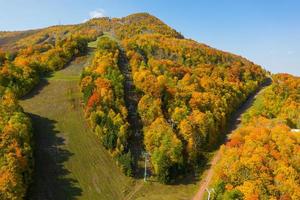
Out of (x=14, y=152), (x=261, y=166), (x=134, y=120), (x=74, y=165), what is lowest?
(x=74, y=165)

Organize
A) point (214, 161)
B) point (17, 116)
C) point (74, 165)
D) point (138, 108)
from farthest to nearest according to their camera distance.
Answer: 1. point (138, 108)
2. point (214, 161)
3. point (74, 165)
4. point (17, 116)

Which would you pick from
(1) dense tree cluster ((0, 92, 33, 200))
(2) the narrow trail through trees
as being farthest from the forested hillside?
(1) dense tree cluster ((0, 92, 33, 200))

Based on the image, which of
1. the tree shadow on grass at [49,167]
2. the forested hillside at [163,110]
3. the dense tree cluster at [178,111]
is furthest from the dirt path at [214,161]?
the tree shadow on grass at [49,167]

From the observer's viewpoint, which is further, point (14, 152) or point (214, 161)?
point (214, 161)

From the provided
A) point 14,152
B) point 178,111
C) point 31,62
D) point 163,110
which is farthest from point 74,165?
point 31,62

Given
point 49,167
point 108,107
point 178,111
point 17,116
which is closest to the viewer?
point 49,167

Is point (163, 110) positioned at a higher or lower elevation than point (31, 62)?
lower

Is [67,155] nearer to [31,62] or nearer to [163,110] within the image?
[163,110]

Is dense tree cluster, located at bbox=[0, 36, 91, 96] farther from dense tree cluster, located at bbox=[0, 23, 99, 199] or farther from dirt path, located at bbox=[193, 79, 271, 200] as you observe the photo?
dirt path, located at bbox=[193, 79, 271, 200]
